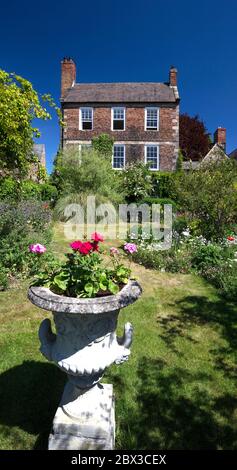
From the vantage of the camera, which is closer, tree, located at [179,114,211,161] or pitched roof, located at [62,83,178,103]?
pitched roof, located at [62,83,178,103]

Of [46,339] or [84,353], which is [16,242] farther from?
[84,353]

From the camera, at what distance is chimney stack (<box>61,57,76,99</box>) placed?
24266mm

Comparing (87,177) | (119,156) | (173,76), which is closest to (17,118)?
(87,177)

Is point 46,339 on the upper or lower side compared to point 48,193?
lower

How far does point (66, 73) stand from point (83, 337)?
1035 inches

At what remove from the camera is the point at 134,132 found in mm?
23750

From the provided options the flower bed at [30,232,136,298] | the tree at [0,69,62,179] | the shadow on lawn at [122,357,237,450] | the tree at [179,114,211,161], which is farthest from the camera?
the tree at [179,114,211,161]

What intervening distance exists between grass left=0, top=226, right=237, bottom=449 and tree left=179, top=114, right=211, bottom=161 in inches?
1332

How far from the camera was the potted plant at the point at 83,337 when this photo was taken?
2.48 m

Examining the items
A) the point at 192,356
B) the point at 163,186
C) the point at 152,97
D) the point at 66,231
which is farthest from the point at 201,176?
the point at 152,97

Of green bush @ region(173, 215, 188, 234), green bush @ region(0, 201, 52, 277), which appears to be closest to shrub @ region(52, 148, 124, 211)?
green bush @ region(173, 215, 188, 234)

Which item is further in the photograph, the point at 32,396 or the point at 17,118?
the point at 17,118

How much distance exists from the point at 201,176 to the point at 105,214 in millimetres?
5763

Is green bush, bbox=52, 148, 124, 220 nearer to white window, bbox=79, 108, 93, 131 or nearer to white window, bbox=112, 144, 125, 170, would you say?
white window, bbox=112, 144, 125, 170
